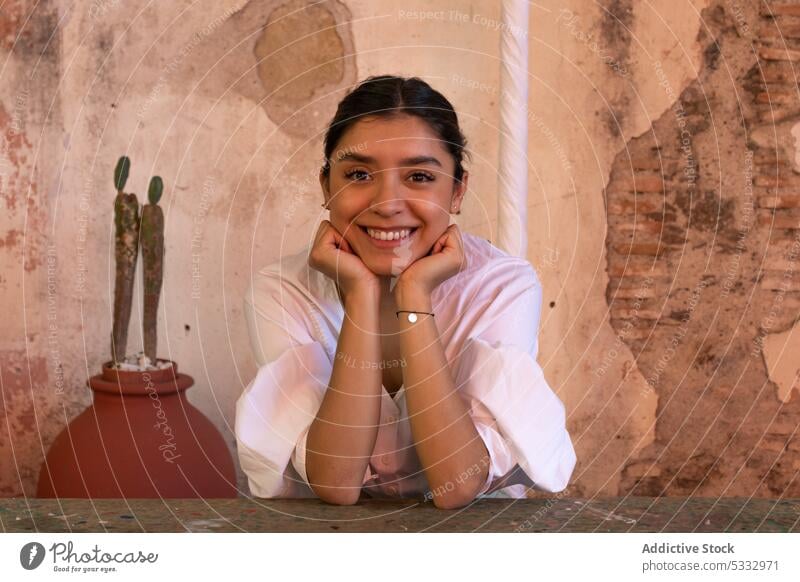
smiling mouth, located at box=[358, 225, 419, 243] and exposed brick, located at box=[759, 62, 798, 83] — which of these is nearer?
smiling mouth, located at box=[358, 225, 419, 243]

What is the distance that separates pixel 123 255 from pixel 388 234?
60 cm

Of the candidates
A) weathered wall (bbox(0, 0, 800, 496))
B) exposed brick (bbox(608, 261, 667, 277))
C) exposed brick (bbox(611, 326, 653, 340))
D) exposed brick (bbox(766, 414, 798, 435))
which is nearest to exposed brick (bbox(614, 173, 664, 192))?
weathered wall (bbox(0, 0, 800, 496))

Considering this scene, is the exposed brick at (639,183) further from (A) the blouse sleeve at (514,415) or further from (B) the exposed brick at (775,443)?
(A) the blouse sleeve at (514,415)

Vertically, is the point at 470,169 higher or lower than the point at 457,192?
higher

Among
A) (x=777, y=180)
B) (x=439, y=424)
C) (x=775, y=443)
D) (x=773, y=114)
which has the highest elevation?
(x=773, y=114)

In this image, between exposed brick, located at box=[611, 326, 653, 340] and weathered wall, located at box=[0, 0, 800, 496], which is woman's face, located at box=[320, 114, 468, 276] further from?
exposed brick, located at box=[611, 326, 653, 340]

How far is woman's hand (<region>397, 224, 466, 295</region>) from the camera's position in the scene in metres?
0.96

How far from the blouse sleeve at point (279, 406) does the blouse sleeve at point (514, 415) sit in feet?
0.47

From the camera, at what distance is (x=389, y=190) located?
0.96m

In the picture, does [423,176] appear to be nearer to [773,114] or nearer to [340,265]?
[340,265]

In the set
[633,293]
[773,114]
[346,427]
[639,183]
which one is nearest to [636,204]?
[639,183]

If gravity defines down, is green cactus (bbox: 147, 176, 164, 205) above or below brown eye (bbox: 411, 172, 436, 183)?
above

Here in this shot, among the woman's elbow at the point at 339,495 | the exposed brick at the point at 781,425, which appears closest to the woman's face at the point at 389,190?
the woman's elbow at the point at 339,495
